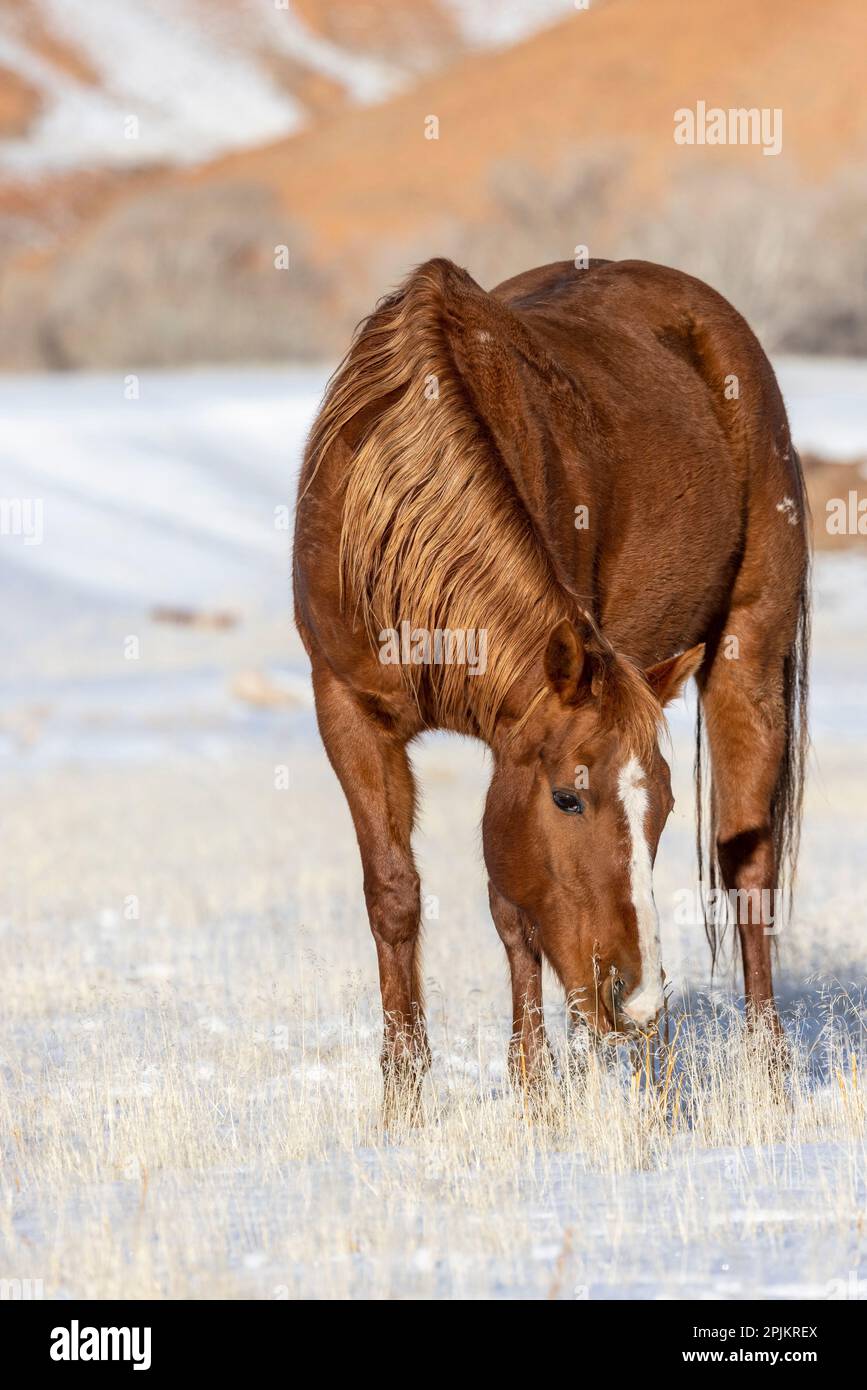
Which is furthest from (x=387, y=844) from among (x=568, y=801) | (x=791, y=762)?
(x=791, y=762)

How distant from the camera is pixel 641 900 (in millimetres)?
4020

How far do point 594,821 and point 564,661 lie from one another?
14.8 inches

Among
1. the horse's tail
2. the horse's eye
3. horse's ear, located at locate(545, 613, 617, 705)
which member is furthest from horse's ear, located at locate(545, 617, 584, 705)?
the horse's tail

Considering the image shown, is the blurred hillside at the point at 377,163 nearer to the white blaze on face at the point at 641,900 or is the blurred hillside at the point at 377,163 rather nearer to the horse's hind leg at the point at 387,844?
the horse's hind leg at the point at 387,844

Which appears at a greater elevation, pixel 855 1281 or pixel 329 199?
pixel 329 199

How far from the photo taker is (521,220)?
127 ft

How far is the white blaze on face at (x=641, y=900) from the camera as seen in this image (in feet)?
13.1

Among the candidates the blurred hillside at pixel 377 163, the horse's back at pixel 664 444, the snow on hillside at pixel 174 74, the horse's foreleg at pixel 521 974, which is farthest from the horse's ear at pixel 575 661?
the snow on hillside at pixel 174 74

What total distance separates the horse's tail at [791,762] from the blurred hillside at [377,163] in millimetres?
3283

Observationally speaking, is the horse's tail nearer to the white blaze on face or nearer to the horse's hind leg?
the horse's hind leg
